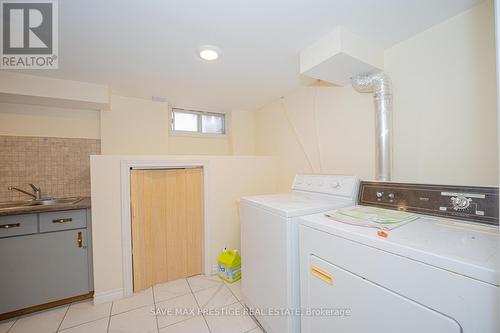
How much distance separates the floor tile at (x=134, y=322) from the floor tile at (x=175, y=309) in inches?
2.4

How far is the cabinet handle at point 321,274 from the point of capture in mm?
1060

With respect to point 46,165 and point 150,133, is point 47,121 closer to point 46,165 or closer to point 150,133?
point 46,165

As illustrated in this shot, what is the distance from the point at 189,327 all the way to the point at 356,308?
1.32 metres

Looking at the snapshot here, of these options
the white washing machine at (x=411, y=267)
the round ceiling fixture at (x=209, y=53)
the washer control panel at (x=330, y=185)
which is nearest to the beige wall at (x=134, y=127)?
the round ceiling fixture at (x=209, y=53)

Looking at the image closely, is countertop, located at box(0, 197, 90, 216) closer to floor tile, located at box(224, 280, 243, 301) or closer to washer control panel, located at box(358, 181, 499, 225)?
floor tile, located at box(224, 280, 243, 301)

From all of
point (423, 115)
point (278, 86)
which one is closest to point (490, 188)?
point (423, 115)

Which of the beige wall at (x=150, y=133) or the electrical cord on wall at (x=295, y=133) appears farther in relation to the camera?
the beige wall at (x=150, y=133)

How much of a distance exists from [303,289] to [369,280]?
468mm

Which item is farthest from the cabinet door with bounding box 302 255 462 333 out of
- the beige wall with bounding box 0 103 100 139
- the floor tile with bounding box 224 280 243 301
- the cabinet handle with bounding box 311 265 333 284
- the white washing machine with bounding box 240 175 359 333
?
the beige wall with bounding box 0 103 100 139

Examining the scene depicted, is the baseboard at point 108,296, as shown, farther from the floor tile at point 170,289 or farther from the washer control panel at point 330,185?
the washer control panel at point 330,185

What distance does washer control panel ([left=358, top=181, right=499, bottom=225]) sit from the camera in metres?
0.98

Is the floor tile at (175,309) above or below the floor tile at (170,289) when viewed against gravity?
above

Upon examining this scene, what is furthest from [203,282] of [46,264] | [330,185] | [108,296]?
[330,185]

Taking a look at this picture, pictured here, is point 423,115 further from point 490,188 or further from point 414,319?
point 414,319
